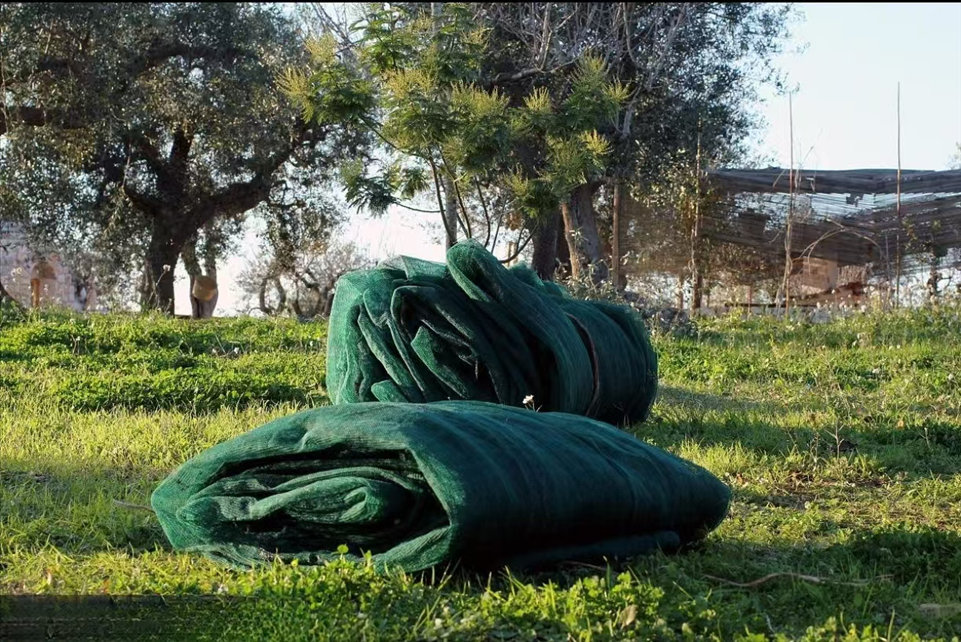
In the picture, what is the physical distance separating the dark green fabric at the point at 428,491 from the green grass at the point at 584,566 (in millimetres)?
102

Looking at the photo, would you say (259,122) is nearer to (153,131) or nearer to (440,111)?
(153,131)

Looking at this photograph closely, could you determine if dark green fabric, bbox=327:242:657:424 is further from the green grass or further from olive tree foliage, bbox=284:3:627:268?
olive tree foliage, bbox=284:3:627:268

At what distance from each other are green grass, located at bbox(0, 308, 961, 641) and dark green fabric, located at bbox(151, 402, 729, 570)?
0.34 ft

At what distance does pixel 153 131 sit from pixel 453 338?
14.3 meters

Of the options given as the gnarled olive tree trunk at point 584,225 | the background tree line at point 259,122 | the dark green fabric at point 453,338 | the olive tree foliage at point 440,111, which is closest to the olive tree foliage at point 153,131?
the background tree line at point 259,122

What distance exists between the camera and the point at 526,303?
4.98 meters

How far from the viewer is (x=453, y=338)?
489 cm

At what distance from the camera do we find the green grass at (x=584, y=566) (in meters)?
2.75

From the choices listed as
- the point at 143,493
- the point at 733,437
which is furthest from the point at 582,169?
the point at 143,493

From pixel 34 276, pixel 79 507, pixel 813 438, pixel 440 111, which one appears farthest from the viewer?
pixel 34 276

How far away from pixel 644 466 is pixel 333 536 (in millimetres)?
974

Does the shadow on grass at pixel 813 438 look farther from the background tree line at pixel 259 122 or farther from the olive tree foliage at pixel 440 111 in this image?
the background tree line at pixel 259 122

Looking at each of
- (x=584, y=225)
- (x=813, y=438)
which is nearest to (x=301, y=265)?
(x=584, y=225)

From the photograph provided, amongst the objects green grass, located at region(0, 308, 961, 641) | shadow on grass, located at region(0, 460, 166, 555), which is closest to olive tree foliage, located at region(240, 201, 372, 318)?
green grass, located at region(0, 308, 961, 641)
